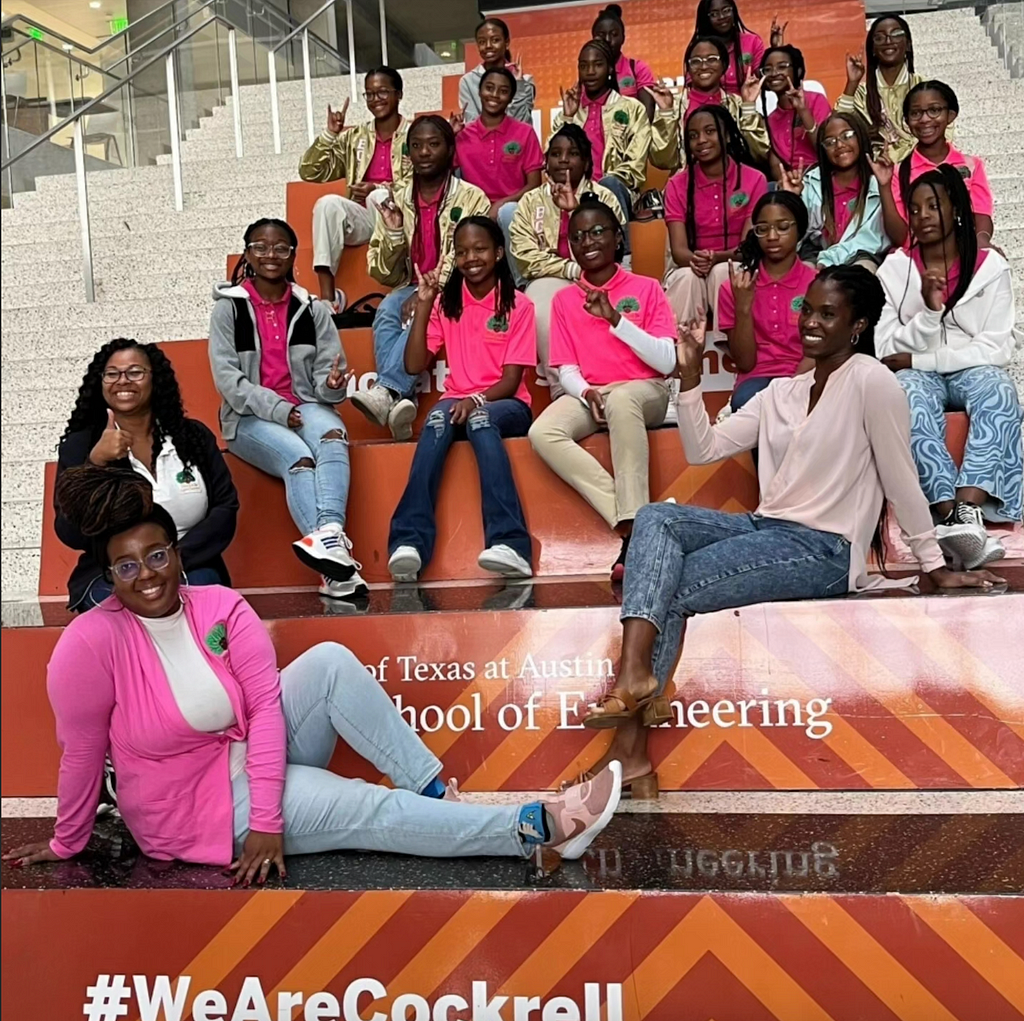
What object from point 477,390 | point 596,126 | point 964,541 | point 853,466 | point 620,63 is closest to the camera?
point 853,466

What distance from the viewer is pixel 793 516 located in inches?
113

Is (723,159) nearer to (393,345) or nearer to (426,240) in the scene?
(426,240)

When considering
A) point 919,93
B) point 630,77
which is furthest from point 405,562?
point 630,77

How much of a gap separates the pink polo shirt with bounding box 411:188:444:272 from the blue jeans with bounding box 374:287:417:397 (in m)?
0.23

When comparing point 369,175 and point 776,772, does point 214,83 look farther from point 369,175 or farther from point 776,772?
point 776,772

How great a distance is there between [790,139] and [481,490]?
8.65 ft

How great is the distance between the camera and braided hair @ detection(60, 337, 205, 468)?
3238 millimetres

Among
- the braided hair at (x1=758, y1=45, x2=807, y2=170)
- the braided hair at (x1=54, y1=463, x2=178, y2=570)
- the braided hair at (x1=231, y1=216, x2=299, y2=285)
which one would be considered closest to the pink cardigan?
the braided hair at (x1=54, y1=463, x2=178, y2=570)

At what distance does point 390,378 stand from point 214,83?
11.6ft

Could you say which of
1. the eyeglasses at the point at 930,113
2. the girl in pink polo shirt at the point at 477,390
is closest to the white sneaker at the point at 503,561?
the girl in pink polo shirt at the point at 477,390

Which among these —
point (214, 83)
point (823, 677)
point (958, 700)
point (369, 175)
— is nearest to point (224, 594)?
point (823, 677)

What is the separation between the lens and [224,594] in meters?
2.38

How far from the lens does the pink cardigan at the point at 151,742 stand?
2.22 metres

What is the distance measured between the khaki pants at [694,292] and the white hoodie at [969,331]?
27.6 inches
